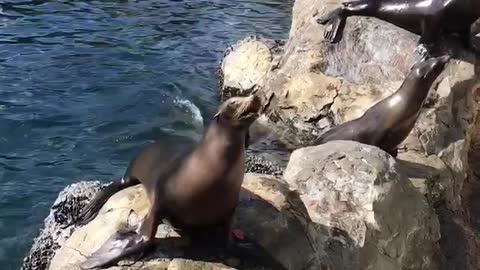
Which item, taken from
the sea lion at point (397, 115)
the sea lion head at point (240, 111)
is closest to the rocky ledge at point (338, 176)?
→ the sea lion at point (397, 115)

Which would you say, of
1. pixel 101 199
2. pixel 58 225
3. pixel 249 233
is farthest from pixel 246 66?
pixel 249 233

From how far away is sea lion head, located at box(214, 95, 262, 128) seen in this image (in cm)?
380

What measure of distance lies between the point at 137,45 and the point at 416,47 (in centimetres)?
470

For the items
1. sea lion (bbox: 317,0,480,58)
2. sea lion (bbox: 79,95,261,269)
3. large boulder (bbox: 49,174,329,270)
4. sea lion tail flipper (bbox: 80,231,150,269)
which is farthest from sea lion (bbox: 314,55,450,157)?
sea lion tail flipper (bbox: 80,231,150,269)

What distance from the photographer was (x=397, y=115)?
6.54m

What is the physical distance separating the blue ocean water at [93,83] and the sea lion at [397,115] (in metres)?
2.28

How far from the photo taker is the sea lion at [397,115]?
6.49m

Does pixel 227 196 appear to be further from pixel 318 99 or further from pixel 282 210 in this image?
pixel 318 99

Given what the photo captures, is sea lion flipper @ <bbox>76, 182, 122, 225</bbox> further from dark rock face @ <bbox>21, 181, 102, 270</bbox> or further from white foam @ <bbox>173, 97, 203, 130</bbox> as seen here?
white foam @ <bbox>173, 97, 203, 130</bbox>

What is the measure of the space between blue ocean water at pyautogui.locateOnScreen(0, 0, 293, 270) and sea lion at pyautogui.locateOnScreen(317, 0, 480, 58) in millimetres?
1710

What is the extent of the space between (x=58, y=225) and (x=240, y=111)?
2509 mm

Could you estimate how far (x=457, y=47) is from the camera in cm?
804

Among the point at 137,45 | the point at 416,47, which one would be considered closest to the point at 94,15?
the point at 137,45

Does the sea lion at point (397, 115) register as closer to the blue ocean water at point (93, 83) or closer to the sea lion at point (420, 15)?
the sea lion at point (420, 15)
